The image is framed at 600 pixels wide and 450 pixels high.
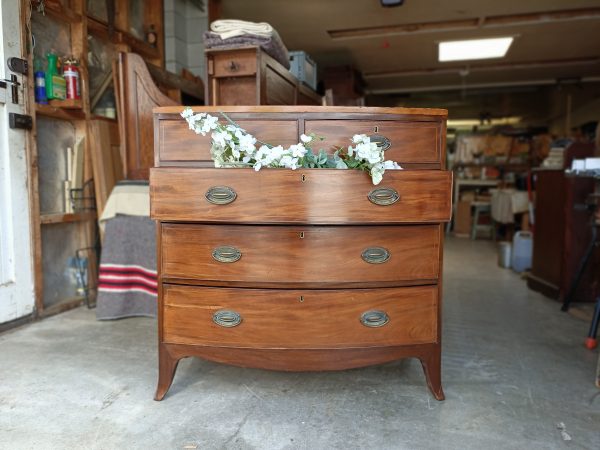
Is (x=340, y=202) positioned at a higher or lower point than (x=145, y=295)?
higher

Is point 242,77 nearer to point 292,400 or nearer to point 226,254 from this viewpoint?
point 226,254

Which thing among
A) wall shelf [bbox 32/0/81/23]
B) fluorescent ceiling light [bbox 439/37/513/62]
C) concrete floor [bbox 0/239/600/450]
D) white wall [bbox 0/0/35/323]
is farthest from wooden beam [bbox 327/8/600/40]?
concrete floor [bbox 0/239/600/450]

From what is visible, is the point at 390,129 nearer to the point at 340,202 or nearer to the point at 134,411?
the point at 340,202

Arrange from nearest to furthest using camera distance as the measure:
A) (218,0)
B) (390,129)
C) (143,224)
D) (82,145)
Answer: (390,129) < (143,224) < (82,145) < (218,0)

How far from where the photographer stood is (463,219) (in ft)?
25.4

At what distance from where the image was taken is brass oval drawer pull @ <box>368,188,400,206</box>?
4.98 ft

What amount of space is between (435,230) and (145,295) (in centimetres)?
189

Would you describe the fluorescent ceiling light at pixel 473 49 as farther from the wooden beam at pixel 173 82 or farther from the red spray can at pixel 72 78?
the red spray can at pixel 72 78

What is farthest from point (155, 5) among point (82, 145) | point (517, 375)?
point (517, 375)

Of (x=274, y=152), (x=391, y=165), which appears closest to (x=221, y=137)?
(x=274, y=152)

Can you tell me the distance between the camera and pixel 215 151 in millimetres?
1516

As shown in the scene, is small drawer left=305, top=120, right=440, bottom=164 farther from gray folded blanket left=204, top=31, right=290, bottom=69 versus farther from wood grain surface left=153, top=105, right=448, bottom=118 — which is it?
gray folded blanket left=204, top=31, right=290, bottom=69

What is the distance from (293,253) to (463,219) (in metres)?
6.79

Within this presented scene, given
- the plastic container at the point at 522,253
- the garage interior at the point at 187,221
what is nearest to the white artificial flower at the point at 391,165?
the garage interior at the point at 187,221
